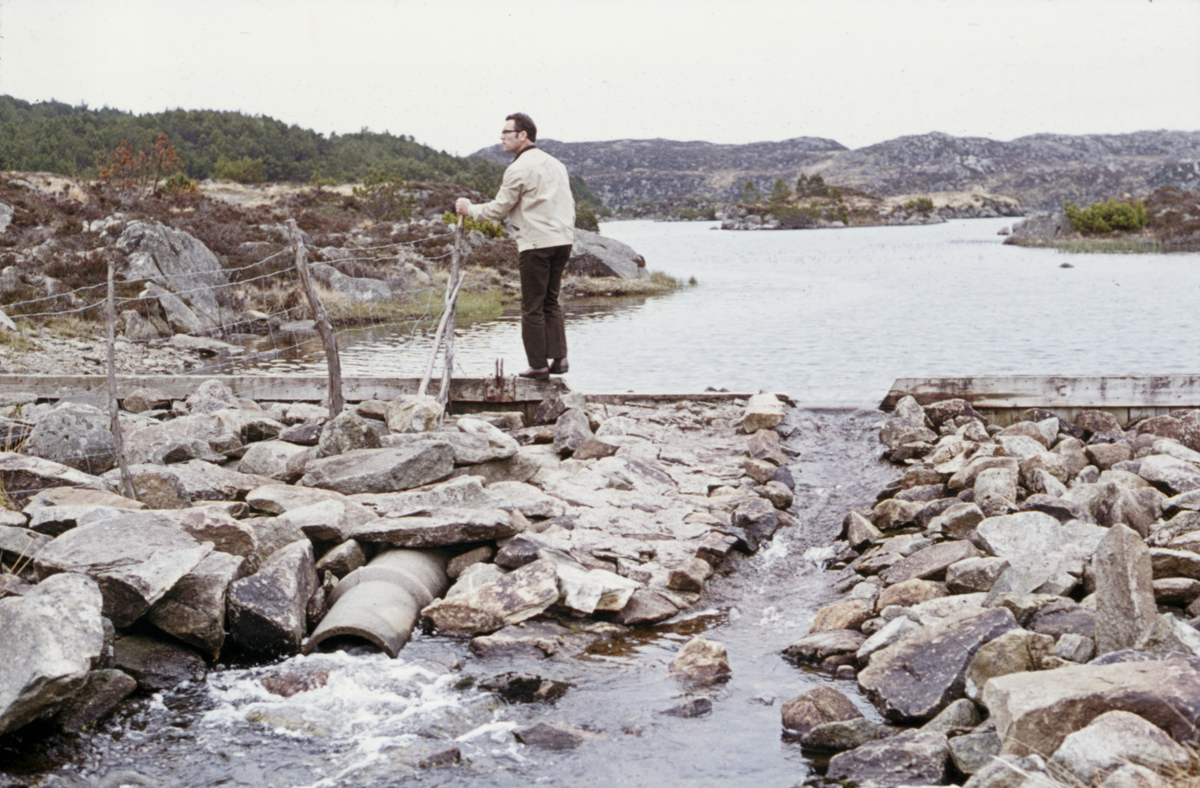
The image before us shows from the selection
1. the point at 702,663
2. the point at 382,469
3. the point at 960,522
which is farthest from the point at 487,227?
the point at 702,663

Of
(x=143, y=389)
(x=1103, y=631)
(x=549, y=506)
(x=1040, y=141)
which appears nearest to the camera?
(x=1103, y=631)

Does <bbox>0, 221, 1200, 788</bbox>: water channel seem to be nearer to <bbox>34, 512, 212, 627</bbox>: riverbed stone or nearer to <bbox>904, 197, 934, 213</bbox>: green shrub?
<bbox>34, 512, 212, 627</bbox>: riverbed stone

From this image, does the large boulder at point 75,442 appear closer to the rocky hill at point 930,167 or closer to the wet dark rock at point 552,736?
the wet dark rock at point 552,736

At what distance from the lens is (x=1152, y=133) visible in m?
182

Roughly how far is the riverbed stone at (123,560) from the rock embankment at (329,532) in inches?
0.5

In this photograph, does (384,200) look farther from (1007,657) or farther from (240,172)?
(1007,657)

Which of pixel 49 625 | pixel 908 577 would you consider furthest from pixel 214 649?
pixel 908 577

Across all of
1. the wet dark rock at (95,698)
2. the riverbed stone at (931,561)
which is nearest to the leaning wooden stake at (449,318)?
the wet dark rock at (95,698)

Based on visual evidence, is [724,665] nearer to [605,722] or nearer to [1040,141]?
[605,722]

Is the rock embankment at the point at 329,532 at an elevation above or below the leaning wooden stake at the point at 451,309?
below

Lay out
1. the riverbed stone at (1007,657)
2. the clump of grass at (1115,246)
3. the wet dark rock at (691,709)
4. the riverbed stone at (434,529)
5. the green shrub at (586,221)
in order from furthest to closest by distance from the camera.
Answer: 1. the green shrub at (586,221)
2. the clump of grass at (1115,246)
3. the riverbed stone at (434,529)
4. the wet dark rock at (691,709)
5. the riverbed stone at (1007,657)

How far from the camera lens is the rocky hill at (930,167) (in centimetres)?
13138

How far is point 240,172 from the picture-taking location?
54938 mm

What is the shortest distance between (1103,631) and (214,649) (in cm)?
467
